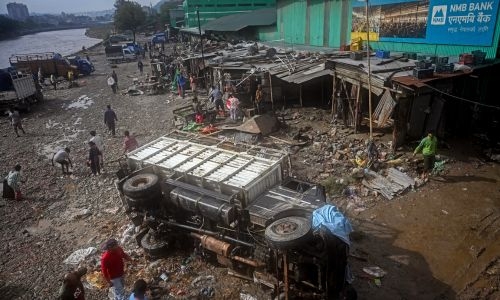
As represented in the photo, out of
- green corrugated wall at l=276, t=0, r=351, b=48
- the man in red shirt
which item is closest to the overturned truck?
the man in red shirt

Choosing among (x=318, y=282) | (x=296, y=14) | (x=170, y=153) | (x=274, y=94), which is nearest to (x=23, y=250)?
(x=170, y=153)

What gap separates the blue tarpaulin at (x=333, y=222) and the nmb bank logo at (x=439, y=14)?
38.6 ft

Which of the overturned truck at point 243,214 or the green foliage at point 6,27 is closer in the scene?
the overturned truck at point 243,214

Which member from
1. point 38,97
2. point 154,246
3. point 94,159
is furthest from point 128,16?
point 154,246

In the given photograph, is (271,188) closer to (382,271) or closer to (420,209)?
(382,271)

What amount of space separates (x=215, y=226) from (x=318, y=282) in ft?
8.36

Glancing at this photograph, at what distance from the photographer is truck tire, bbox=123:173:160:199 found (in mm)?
7395

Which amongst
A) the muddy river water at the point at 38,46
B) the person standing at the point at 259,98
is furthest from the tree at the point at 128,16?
the person standing at the point at 259,98

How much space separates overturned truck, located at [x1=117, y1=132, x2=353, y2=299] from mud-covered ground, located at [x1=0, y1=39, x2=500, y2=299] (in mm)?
660

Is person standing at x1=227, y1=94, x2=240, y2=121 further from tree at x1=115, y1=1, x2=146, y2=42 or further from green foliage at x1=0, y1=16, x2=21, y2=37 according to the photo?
green foliage at x1=0, y1=16, x2=21, y2=37

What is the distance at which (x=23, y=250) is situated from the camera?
8625 millimetres

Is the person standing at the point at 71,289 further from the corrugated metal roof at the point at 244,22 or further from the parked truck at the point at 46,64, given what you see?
the parked truck at the point at 46,64

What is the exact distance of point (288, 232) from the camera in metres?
5.43

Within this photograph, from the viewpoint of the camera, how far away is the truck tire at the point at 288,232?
5.23 metres
